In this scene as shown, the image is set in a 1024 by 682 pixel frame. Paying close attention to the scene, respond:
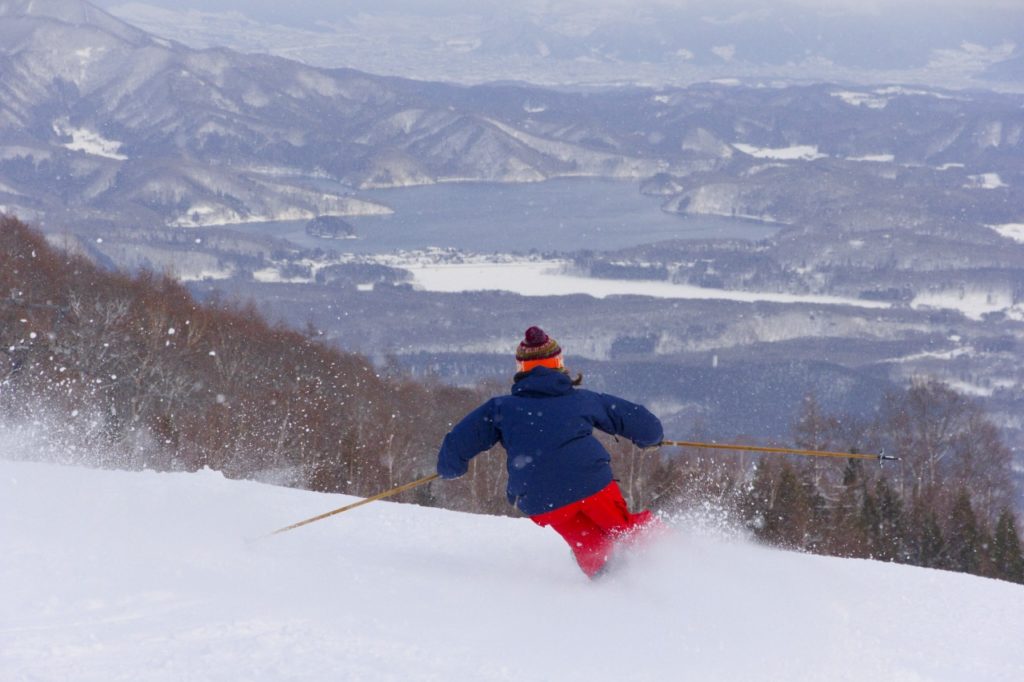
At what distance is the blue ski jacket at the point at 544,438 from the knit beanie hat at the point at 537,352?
75 millimetres

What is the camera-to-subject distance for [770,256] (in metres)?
193

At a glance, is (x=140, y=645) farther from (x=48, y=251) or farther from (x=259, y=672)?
(x=48, y=251)

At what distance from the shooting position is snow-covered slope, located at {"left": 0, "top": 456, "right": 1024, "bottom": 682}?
4543 millimetres

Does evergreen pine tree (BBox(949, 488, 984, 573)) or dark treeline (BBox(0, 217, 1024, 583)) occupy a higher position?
dark treeline (BBox(0, 217, 1024, 583))

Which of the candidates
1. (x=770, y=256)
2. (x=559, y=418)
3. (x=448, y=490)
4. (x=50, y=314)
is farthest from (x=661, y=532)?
(x=770, y=256)

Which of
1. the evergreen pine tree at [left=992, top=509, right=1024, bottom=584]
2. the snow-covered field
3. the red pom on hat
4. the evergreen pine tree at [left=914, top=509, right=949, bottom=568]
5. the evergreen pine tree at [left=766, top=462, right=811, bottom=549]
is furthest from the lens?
the snow-covered field

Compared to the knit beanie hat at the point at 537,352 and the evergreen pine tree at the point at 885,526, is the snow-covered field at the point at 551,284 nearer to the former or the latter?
the evergreen pine tree at the point at 885,526

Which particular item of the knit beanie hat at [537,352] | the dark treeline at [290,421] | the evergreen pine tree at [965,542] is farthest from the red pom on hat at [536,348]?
the evergreen pine tree at [965,542]

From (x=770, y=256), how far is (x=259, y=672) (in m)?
195

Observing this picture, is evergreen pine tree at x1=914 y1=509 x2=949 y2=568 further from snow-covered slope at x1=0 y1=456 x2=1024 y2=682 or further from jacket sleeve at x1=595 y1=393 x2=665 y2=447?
jacket sleeve at x1=595 y1=393 x2=665 y2=447

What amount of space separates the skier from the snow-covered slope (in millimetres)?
255

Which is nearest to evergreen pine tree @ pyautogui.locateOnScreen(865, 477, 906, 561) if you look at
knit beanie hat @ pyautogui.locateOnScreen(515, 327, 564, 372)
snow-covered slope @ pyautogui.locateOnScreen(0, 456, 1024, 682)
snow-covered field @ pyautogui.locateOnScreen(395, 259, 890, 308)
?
snow-covered slope @ pyautogui.locateOnScreen(0, 456, 1024, 682)

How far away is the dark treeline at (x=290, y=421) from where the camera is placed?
83.5 ft

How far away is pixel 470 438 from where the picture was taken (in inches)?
247
